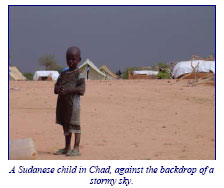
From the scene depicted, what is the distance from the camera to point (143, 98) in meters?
8.91

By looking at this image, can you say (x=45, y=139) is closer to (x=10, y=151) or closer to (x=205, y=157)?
→ (x=10, y=151)

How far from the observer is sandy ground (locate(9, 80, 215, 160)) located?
418cm

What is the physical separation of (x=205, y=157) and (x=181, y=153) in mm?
274

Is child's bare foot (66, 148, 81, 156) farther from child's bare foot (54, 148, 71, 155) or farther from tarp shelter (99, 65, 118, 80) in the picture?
tarp shelter (99, 65, 118, 80)

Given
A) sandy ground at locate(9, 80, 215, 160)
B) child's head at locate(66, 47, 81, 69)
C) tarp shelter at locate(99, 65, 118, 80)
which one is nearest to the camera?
child's head at locate(66, 47, 81, 69)

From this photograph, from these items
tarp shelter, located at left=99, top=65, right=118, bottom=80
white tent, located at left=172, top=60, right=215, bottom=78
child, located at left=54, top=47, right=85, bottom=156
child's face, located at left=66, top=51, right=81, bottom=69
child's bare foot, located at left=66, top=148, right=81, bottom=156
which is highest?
tarp shelter, located at left=99, top=65, right=118, bottom=80

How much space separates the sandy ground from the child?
11.0 inches

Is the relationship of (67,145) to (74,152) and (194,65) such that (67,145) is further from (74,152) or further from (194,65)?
(194,65)

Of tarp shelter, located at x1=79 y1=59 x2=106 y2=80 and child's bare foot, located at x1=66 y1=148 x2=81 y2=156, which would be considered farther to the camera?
tarp shelter, located at x1=79 y1=59 x2=106 y2=80

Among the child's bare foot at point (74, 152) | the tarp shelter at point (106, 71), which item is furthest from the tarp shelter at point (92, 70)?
the child's bare foot at point (74, 152)

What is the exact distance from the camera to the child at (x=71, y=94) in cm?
395

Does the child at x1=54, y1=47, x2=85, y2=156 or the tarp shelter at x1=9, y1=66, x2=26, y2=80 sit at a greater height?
the tarp shelter at x1=9, y1=66, x2=26, y2=80

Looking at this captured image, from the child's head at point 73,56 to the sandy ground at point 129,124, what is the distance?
0.96 metres

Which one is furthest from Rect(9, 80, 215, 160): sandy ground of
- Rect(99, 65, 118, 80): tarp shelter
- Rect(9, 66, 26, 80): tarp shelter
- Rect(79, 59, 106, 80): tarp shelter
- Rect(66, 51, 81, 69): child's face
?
Rect(9, 66, 26, 80): tarp shelter
